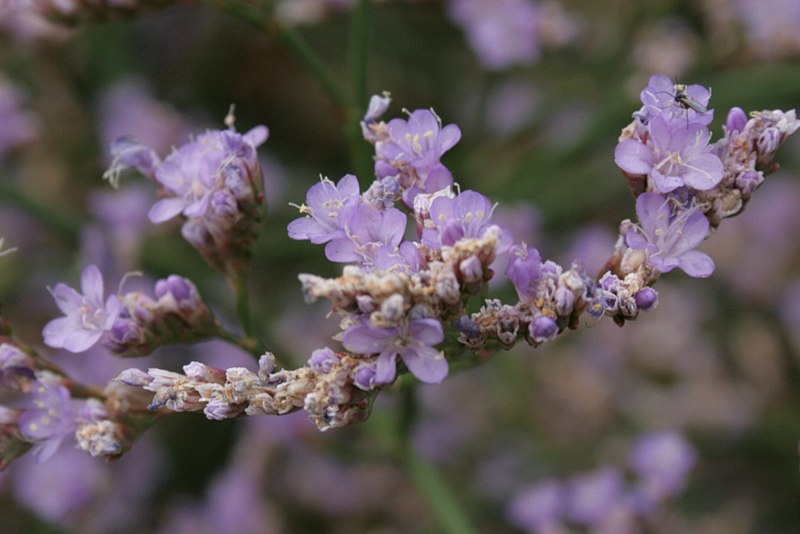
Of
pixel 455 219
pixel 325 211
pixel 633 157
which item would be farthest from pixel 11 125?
pixel 633 157

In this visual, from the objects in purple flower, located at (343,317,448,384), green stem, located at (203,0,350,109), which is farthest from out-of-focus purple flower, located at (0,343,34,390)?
green stem, located at (203,0,350,109)

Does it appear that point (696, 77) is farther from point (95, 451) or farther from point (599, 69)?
point (95, 451)

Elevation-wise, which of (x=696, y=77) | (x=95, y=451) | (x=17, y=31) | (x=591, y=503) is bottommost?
(x=95, y=451)

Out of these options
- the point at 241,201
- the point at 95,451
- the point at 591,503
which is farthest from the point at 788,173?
the point at 95,451

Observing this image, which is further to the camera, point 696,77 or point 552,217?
point 552,217

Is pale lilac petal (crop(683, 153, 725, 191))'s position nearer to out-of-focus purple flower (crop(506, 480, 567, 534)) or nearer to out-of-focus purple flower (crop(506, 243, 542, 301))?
out-of-focus purple flower (crop(506, 243, 542, 301))

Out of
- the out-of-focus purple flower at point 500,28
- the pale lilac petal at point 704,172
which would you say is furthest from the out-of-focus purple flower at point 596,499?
the out-of-focus purple flower at point 500,28
